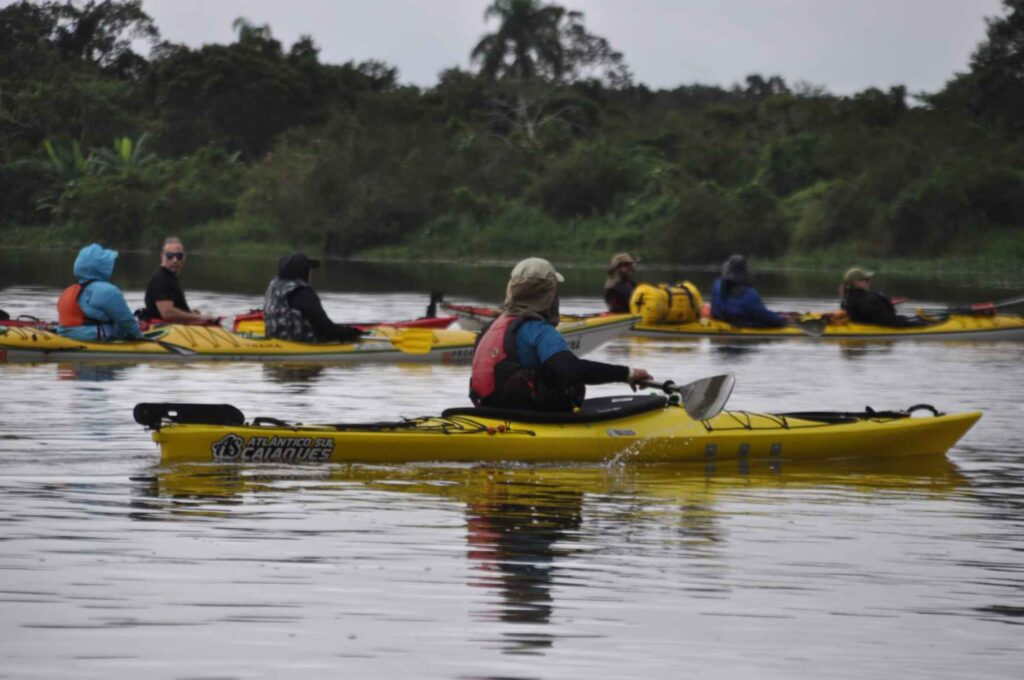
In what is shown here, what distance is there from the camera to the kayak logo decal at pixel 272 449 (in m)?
9.21

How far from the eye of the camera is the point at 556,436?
9.65 meters

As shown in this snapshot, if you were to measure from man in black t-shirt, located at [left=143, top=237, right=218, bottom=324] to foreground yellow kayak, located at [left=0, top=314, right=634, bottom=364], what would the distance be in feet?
1.55

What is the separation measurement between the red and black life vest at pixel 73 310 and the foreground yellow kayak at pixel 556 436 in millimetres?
6452

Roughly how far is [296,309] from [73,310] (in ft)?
6.26

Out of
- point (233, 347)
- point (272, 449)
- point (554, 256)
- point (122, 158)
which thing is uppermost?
point (122, 158)

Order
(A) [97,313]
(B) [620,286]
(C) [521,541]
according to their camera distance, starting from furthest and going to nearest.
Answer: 1. (B) [620,286]
2. (A) [97,313]
3. (C) [521,541]

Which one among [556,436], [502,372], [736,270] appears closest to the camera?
[502,372]

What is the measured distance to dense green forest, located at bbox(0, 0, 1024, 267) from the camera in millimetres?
43938

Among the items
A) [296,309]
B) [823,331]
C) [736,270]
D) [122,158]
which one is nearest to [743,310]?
[736,270]

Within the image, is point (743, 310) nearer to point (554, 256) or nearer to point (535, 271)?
point (535, 271)

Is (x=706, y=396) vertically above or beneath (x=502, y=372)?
beneath

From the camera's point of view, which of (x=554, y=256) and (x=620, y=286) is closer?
(x=620, y=286)

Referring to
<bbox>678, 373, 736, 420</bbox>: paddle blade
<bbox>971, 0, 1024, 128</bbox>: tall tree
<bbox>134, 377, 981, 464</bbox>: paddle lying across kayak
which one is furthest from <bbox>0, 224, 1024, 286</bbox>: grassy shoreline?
<bbox>678, 373, 736, 420</bbox>: paddle blade

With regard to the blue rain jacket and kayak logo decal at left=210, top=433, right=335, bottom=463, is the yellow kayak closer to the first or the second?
the blue rain jacket
